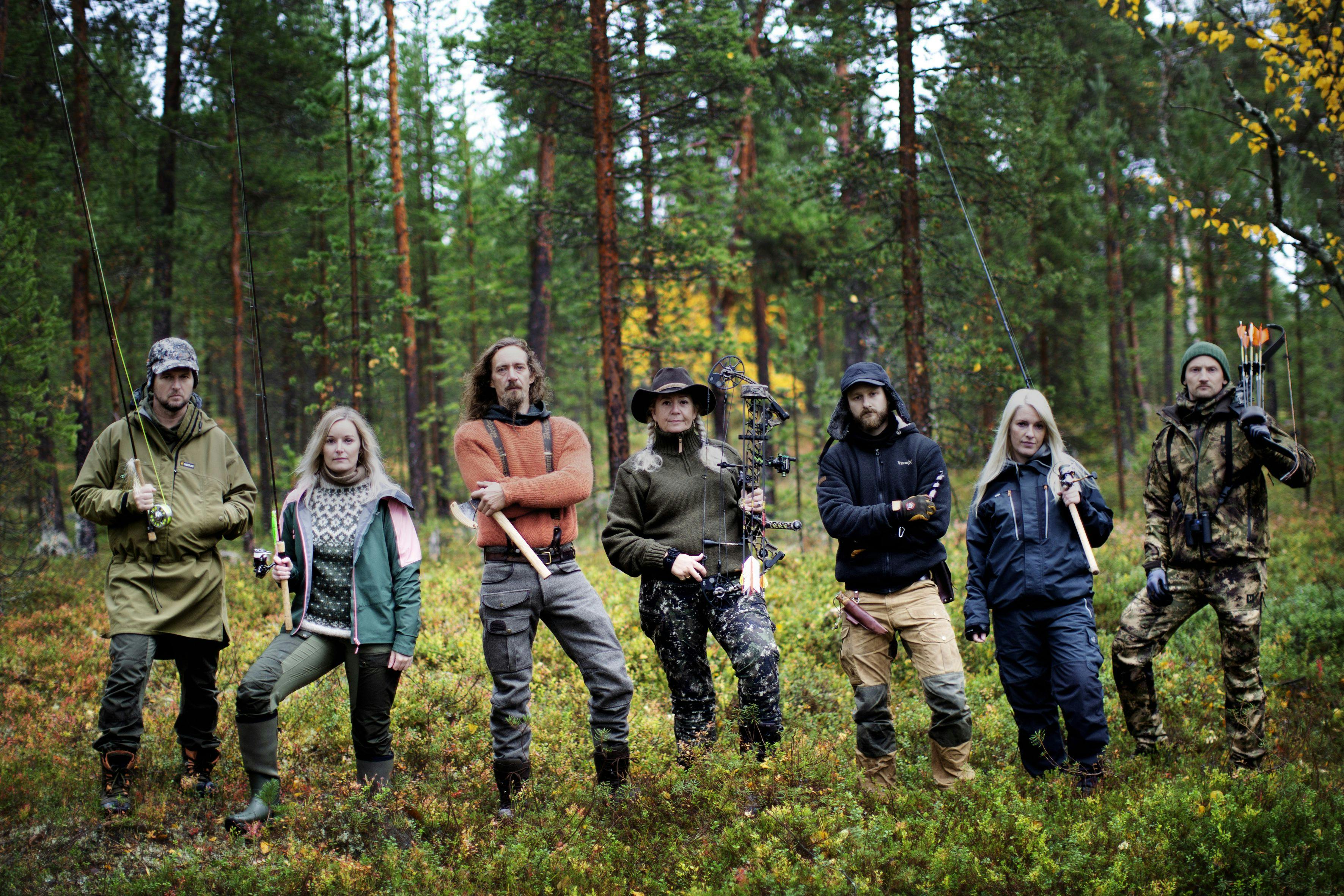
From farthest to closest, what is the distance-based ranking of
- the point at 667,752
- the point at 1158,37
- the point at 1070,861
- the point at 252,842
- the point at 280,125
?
the point at 1158,37, the point at 280,125, the point at 667,752, the point at 252,842, the point at 1070,861

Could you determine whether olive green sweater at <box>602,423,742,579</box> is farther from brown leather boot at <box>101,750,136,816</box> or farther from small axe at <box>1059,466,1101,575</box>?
brown leather boot at <box>101,750,136,816</box>

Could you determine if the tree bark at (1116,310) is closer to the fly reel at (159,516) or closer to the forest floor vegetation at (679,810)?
the forest floor vegetation at (679,810)

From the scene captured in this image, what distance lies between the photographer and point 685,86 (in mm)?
12977

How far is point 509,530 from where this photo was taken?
5109 millimetres

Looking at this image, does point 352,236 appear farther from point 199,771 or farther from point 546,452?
point 546,452

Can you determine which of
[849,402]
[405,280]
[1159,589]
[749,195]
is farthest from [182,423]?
[749,195]

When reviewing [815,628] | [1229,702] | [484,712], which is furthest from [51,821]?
[1229,702]

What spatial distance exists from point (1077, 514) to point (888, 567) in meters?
1.16

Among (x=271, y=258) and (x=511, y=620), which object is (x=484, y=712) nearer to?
(x=511, y=620)

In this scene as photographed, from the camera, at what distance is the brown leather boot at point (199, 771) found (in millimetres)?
5543

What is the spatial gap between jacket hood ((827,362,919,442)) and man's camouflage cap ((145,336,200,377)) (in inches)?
159

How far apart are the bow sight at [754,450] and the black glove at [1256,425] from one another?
2924mm

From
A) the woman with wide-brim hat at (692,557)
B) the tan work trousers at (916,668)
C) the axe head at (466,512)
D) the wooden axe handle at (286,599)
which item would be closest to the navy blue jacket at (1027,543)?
the tan work trousers at (916,668)

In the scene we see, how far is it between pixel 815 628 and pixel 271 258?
57.3ft
